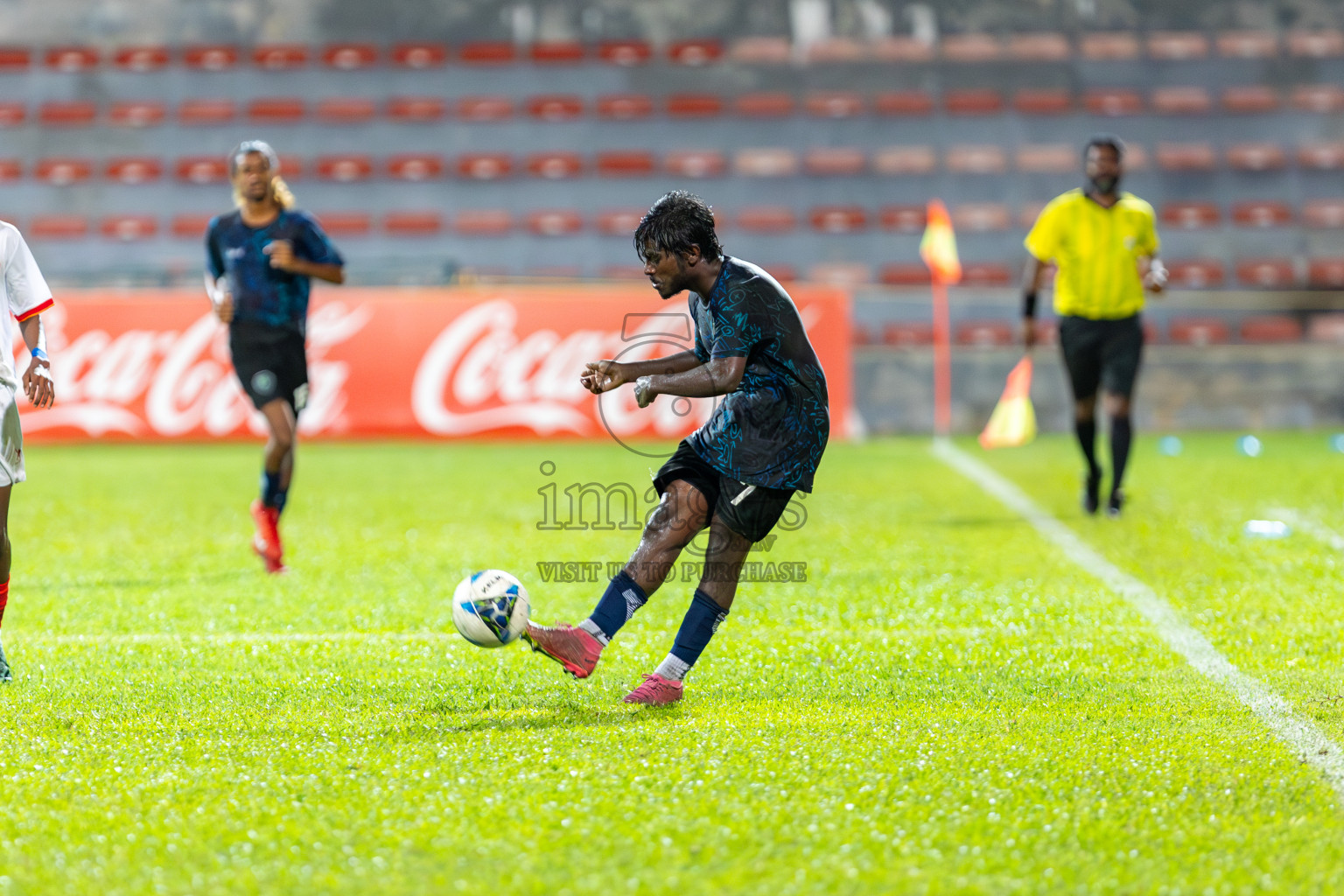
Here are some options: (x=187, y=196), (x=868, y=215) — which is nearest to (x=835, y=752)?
(x=868, y=215)

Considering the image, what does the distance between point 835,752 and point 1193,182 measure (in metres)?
18.2

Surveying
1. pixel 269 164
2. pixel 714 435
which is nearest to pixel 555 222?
pixel 269 164

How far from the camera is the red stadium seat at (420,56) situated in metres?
20.9

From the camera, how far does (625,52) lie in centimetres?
2094

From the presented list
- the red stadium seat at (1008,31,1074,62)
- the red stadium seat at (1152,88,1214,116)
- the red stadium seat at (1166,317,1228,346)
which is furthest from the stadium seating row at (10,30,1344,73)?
the red stadium seat at (1166,317,1228,346)

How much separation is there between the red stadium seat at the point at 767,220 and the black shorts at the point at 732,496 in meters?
15.9

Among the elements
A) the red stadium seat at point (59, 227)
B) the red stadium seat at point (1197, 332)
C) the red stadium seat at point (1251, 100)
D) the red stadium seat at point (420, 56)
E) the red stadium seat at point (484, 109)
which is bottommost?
the red stadium seat at point (1197, 332)

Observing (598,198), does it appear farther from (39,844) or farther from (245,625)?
(39,844)

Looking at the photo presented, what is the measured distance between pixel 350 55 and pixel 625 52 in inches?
150

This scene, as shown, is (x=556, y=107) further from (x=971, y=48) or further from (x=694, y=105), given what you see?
(x=971, y=48)

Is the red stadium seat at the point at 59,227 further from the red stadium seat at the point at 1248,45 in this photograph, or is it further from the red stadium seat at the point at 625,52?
the red stadium seat at the point at 1248,45

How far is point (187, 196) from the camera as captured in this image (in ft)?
67.3

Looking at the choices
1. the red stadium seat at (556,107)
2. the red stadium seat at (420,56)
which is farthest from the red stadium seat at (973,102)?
the red stadium seat at (420,56)

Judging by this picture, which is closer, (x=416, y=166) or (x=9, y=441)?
(x=9, y=441)
